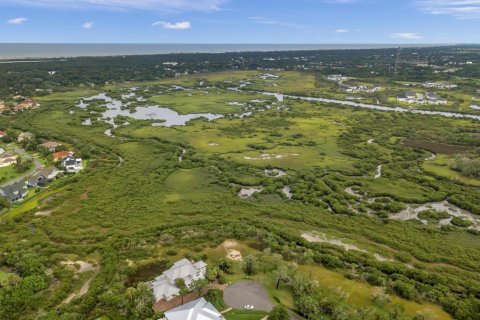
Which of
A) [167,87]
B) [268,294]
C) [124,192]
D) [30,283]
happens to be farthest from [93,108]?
[268,294]

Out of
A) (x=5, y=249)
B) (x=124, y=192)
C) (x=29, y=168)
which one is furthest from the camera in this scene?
(x=29, y=168)

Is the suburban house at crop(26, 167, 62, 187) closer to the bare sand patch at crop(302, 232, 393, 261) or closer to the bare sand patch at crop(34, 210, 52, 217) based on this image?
the bare sand patch at crop(34, 210, 52, 217)

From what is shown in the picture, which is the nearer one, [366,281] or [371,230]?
[366,281]

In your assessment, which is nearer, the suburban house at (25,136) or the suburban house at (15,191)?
the suburban house at (15,191)

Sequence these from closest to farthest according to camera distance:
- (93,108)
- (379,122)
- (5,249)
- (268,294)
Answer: (268,294), (5,249), (379,122), (93,108)

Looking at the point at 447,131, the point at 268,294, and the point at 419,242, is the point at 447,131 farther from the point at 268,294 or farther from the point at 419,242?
the point at 268,294

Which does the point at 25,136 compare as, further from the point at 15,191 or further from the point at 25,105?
the point at 25,105

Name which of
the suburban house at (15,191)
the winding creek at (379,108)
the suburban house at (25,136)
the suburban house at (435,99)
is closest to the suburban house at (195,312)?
the suburban house at (15,191)

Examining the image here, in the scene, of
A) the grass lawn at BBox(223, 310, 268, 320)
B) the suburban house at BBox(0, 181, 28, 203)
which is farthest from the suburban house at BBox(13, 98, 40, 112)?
the grass lawn at BBox(223, 310, 268, 320)

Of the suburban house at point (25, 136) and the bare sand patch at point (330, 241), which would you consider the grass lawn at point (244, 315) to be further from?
the suburban house at point (25, 136)
